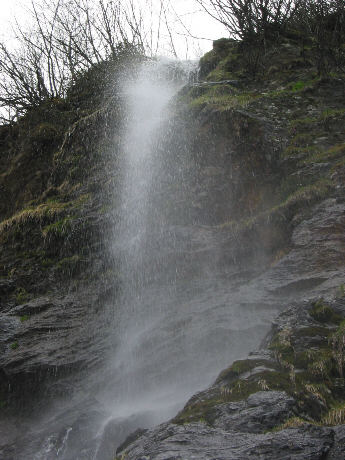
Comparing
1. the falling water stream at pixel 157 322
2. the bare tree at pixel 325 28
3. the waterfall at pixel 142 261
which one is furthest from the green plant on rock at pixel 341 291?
the bare tree at pixel 325 28

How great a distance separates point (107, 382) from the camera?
21.6 ft

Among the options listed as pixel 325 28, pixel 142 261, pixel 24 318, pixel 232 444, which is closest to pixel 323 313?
pixel 232 444

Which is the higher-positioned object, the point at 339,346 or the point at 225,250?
the point at 225,250

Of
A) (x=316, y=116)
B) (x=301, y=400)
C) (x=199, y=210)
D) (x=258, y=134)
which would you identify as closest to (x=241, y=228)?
(x=199, y=210)

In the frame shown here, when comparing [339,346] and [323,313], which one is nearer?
[339,346]

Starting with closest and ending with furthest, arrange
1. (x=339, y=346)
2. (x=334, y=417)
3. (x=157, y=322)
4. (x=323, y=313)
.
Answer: (x=334, y=417), (x=339, y=346), (x=323, y=313), (x=157, y=322)

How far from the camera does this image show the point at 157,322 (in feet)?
22.4

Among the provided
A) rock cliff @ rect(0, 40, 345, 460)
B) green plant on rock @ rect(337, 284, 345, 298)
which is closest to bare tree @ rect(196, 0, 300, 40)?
rock cliff @ rect(0, 40, 345, 460)

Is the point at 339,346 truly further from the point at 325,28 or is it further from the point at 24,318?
the point at 325,28

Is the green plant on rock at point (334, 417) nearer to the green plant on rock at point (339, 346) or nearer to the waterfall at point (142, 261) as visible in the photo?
the green plant on rock at point (339, 346)

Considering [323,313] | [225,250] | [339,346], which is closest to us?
[339,346]

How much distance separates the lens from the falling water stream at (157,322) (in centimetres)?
582

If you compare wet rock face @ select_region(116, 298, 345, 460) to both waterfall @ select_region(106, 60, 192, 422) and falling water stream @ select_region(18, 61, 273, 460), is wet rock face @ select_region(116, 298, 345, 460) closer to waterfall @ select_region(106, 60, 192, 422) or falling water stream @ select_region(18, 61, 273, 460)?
falling water stream @ select_region(18, 61, 273, 460)

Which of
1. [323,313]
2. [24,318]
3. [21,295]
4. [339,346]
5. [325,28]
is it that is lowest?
[339,346]
